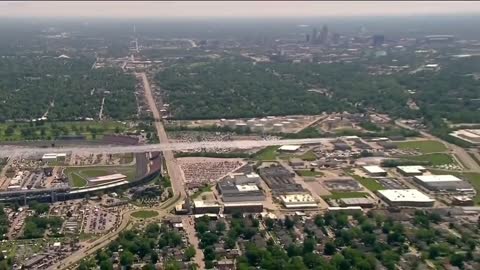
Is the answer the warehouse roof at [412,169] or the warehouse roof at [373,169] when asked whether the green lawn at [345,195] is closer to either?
the warehouse roof at [373,169]

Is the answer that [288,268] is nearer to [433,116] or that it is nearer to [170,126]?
[170,126]

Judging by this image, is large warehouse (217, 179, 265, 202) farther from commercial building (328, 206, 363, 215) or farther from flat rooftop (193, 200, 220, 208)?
commercial building (328, 206, 363, 215)

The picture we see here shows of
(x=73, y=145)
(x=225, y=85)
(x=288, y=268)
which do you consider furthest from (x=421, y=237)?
(x=225, y=85)

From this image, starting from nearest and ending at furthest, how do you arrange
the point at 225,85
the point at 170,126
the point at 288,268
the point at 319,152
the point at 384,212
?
the point at 288,268 → the point at 384,212 → the point at 319,152 → the point at 170,126 → the point at 225,85

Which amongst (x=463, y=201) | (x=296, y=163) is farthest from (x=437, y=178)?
(x=296, y=163)

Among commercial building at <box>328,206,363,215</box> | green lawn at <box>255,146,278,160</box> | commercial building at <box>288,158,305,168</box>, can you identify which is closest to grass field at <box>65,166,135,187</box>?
green lawn at <box>255,146,278,160</box>

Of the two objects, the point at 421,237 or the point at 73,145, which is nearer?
the point at 421,237
